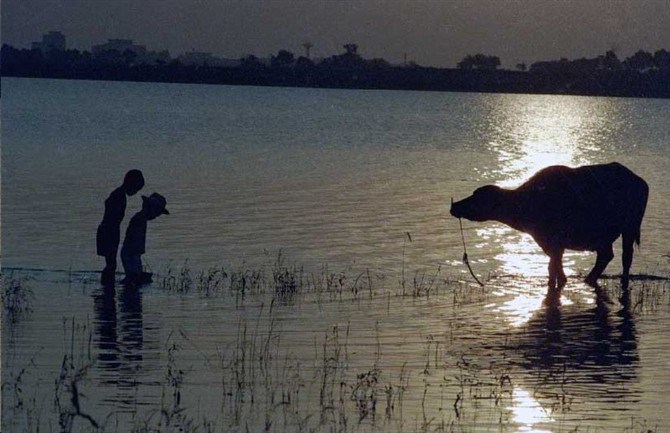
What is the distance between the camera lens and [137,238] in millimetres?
14531

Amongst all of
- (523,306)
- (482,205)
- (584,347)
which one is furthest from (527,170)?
(584,347)

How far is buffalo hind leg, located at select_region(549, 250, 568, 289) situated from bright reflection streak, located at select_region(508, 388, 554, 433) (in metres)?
4.99

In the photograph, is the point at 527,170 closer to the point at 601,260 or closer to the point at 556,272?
the point at 601,260

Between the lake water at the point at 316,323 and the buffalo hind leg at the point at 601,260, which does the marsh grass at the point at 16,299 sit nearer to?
the lake water at the point at 316,323

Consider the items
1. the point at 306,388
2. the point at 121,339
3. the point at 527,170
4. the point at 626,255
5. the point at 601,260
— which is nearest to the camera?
the point at 306,388

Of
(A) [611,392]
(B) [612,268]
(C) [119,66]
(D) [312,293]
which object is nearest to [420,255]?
(B) [612,268]


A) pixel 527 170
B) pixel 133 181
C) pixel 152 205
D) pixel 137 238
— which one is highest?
pixel 133 181

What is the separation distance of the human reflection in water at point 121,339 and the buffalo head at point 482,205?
368cm

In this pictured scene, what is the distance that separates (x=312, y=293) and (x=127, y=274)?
201cm

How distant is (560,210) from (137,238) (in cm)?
464

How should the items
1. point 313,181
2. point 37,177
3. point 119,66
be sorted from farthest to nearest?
1. point 119,66
2. point 313,181
3. point 37,177

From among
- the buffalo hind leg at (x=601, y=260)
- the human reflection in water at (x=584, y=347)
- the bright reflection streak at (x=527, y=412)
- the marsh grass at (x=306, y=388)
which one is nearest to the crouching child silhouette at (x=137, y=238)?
the marsh grass at (x=306, y=388)

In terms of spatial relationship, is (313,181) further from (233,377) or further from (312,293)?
(233,377)

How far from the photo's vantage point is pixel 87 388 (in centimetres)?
983
